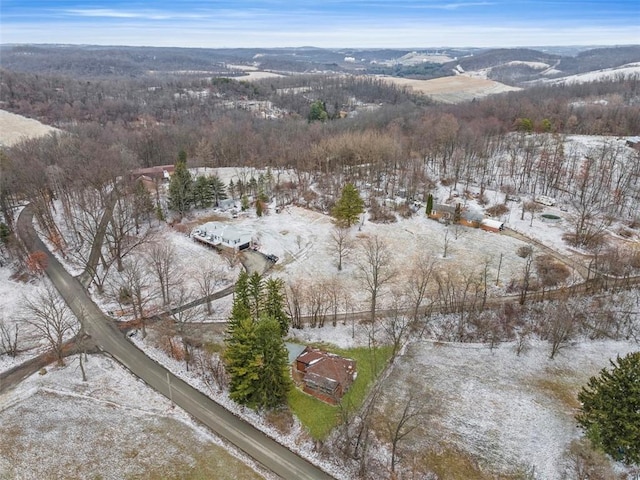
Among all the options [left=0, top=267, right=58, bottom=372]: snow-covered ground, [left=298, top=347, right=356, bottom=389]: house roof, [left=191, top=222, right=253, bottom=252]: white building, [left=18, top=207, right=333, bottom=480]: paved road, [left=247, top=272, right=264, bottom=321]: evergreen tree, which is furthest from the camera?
[left=191, top=222, right=253, bottom=252]: white building

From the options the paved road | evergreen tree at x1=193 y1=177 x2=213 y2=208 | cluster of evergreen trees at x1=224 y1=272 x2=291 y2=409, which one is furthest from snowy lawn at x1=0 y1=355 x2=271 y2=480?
evergreen tree at x1=193 y1=177 x2=213 y2=208

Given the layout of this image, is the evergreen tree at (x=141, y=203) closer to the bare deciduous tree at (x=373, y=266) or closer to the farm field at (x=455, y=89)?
the bare deciduous tree at (x=373, y=266)

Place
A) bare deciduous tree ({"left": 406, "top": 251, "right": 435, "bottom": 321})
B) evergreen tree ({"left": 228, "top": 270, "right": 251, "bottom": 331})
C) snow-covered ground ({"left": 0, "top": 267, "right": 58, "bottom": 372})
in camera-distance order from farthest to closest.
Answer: bare deciduous tree ({"left": 406, "top": 251, "right": 435, "bottom": 321})
snow-covered ground ({"left": 0, "top": 267, "right": 58, "bottom": 372})
evergreen tree ({"left": 228, "top": 270, "right": 251, "bottom": 331})

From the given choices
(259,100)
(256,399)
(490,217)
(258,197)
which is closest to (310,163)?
(258,197)

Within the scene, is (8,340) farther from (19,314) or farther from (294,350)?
(294,350)

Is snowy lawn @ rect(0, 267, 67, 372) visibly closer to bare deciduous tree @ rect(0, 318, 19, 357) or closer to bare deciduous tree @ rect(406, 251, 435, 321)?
bare deciduous tree @ rect(0, 318, 19, 357)

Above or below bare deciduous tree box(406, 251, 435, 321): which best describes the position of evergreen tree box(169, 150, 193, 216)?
above

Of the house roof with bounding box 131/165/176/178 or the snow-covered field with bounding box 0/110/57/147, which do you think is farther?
the snow-covered field with bounding box 0/110/57/147

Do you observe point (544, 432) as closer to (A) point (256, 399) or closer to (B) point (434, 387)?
(B) point (434, 387)

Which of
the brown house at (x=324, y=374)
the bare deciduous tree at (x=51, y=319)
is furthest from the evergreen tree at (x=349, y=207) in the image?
the bare deciduous tree at (x=51, y=319)
